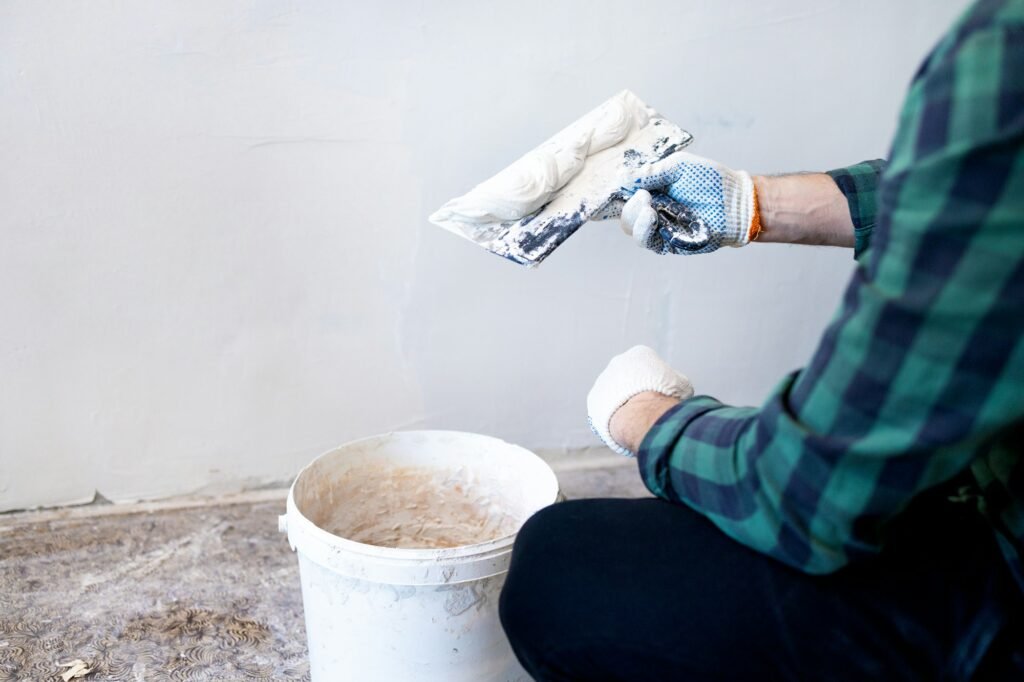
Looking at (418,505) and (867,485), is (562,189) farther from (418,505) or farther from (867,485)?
(867,485)

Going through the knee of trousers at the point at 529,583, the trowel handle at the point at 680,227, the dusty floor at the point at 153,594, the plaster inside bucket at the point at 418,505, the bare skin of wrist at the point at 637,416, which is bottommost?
the dusty floor at the point at 153,594

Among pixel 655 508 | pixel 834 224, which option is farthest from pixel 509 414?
pixel 655 508

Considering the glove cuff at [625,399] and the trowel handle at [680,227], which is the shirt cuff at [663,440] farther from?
the trowel handle at [680,227]

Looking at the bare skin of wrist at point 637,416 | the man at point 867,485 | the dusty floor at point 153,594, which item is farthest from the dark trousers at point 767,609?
the dusty floor at point 153,594

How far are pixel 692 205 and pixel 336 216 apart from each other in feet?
2.70

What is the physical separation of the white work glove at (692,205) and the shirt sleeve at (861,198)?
0.48 ft

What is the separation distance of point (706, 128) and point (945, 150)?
4.15ft

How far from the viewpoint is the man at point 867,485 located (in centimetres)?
58

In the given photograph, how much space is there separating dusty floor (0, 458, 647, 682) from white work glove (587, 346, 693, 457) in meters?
0.70

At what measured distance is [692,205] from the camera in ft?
3.67

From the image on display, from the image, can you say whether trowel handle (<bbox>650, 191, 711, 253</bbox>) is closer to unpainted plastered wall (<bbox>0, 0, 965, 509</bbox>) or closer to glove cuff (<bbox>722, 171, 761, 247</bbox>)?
glove cuff (<bbox>722, 171, 761, 247</bbox>)

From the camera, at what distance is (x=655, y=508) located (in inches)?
33.6

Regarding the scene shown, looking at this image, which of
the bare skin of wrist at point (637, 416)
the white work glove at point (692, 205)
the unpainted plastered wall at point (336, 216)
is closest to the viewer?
the bare skin of wrist at point (637, 416)

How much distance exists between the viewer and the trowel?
1.13 metres
